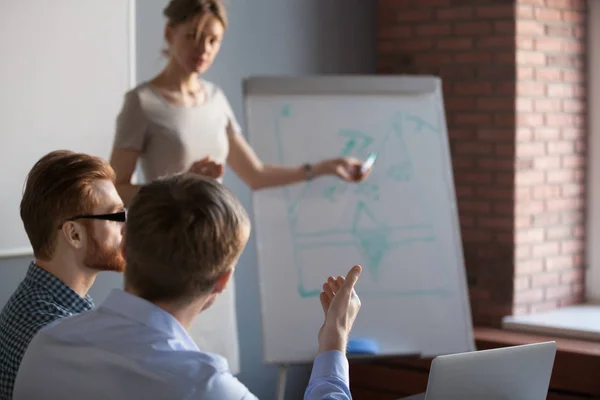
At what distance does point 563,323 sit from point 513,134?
2.67 feet

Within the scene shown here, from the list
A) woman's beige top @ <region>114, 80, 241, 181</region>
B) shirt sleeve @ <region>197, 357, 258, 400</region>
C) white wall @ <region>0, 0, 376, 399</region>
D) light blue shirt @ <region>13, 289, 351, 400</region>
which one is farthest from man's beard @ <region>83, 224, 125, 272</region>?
white wall @ <region>0, 0, 376, 399</region>

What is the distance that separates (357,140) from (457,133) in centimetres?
93

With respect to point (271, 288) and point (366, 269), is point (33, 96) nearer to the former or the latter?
point (271, 288)

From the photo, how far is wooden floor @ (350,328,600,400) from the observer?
3.60m

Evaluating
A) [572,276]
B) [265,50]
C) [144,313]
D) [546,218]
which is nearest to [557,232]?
[546,218]

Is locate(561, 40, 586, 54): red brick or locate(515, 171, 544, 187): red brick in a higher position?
locate(561, 40, 586, 54): red brick

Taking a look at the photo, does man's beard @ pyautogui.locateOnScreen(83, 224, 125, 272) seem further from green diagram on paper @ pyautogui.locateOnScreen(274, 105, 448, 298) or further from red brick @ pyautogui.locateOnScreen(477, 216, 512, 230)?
red brick @ pyautogui.locateOnScreen(477, 216, 512, 230)

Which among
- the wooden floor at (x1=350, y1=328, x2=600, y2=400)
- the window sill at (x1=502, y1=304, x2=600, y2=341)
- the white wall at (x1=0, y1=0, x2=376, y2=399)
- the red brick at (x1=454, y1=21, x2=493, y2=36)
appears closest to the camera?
the white wall at (x1=0, y1=0, x2=376, y2=399)

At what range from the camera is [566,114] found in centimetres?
420

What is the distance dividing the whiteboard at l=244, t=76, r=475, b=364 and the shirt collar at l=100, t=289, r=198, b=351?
1920 mm

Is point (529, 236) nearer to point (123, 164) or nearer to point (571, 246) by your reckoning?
point (571, 246)

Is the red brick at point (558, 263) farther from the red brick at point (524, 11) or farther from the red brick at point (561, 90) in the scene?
the red brick at point (524, 11)

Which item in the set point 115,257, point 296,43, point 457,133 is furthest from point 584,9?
point 115,257

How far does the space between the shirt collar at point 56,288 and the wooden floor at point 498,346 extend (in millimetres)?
2036
